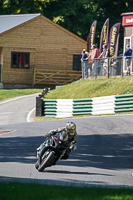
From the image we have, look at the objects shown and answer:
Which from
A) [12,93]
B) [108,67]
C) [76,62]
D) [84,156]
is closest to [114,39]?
[108,67]

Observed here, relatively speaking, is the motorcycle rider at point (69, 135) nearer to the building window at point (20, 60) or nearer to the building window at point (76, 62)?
the building window at point (20, 60)

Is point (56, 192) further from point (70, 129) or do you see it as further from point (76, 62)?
point (76, 62)

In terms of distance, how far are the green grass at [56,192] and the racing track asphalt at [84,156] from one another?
1176 millimetres

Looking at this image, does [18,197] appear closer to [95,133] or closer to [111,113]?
[95,133]

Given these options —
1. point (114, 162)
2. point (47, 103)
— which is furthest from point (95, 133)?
point (47, 103)

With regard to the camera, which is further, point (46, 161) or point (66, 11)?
point (66, 11)

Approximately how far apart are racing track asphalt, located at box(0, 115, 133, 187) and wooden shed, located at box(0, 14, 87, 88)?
2307 cm

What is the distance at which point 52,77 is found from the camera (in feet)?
148

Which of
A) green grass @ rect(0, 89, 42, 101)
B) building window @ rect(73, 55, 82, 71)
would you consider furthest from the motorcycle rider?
building window @ rect(73, 55, 82, 71)

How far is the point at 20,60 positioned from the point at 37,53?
1.78 metres

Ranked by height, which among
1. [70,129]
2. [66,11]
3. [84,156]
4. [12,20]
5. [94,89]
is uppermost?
[66,11]

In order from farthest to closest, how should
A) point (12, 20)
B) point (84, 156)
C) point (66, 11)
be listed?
point (66, 11)
point (12, 20)
point (84, 156)

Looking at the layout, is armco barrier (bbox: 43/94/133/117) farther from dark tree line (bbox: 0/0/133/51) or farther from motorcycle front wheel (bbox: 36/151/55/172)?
dark tree line (bbox: 0/0/133/51)

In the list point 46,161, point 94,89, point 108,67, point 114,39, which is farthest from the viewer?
point 114,39
